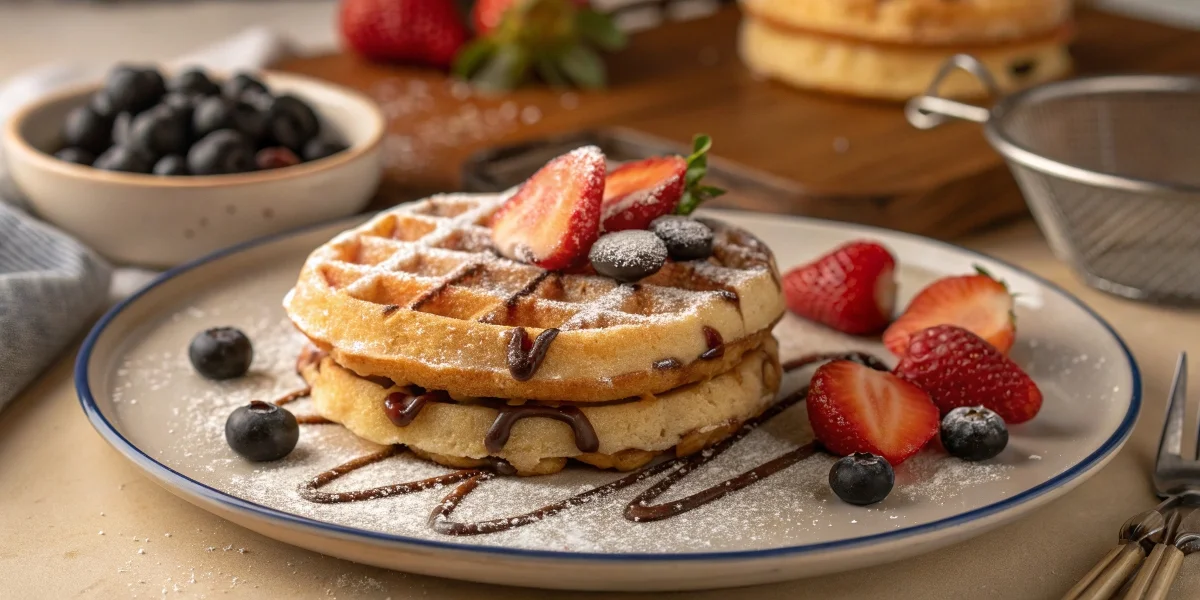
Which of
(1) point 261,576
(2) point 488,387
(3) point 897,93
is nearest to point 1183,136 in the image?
(3) point 897,93

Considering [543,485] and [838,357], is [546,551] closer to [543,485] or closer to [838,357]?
[543,485]

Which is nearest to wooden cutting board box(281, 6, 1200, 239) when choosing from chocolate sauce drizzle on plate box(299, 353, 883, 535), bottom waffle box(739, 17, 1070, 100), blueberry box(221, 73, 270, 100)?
bottom waffle box(739, 17, 1070, 100)

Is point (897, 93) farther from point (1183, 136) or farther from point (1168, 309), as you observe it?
point (1168, 309)

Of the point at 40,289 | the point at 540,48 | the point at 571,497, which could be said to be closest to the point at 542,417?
the point at 571,497

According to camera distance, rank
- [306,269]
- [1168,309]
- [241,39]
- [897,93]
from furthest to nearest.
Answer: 1. [241,39]
2. [897,93]
3. [1168,309]
4. [306,269]

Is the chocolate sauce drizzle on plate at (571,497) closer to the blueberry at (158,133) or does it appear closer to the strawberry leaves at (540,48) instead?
the blueberry at (158,133)

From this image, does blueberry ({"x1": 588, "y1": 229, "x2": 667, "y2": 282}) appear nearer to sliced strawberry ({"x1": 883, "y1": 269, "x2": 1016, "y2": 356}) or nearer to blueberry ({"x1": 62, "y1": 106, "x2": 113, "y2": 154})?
sliced strawberry ({"x1": 883, "y1": 269, "x2": 1016, "y2": 356})

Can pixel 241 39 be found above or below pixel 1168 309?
above
